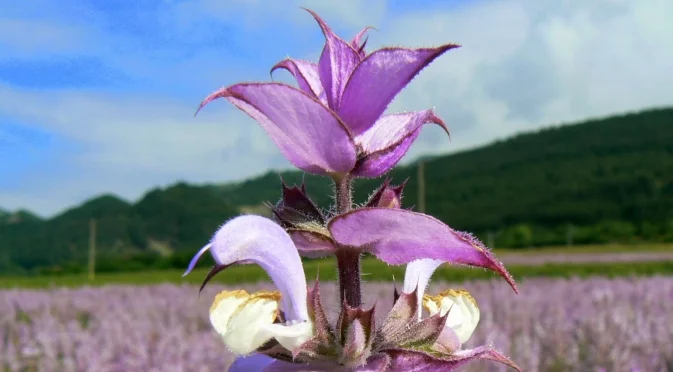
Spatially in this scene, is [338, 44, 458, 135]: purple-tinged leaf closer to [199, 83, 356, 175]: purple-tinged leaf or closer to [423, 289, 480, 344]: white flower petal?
[199, 83, 356, 175]: purple-tinged leaf

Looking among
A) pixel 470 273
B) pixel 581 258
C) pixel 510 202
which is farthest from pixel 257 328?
pixel 510 202

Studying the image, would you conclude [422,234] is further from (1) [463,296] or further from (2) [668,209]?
(2) [668,209]

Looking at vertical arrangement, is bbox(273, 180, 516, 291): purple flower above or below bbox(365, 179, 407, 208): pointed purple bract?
below

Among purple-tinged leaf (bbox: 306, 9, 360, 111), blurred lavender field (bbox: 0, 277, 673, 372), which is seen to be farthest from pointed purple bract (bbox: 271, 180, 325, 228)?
blurred lavender field (bbox: 0, 277, 673, 372)

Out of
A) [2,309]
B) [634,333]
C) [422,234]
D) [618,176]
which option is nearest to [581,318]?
[634,333]

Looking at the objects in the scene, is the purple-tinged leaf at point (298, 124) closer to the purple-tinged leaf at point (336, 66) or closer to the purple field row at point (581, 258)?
the purple-tinged leaf at point (336, 66)

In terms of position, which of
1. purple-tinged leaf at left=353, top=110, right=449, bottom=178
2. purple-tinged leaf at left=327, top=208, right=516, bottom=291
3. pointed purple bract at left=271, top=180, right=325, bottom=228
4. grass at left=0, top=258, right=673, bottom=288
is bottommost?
grass at left=0, top=258, right=673, bottom=288

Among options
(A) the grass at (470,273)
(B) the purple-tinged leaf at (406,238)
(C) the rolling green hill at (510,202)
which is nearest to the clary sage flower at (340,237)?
(B) the purple-tinged leaf at (406,238)
